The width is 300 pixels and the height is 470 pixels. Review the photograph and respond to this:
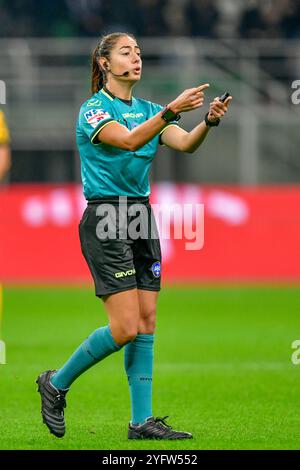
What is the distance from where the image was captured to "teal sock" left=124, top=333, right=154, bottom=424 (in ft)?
21.4

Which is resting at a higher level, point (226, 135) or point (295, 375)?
point (226, 135)

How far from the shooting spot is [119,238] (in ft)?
21.1

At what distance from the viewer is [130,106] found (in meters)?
6.62

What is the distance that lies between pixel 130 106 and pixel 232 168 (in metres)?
13.0

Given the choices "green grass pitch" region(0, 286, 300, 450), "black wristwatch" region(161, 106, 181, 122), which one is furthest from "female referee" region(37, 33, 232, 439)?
"green grass pitch" region(0, 286, 300, 450)

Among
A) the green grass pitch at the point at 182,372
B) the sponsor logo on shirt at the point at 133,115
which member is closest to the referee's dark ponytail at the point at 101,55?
the sponsor logo on shirt at the point at 133,115

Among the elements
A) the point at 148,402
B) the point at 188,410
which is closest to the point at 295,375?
the point at 188,410

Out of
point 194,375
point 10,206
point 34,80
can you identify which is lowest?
point 194,375

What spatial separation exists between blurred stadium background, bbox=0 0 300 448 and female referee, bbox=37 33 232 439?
32 centimetres

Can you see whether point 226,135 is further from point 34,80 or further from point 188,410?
point 188,410

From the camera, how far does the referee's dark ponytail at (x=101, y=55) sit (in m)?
6.55

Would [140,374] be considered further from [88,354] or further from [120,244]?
[120,244]

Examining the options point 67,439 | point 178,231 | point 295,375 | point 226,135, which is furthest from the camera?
point 226,135

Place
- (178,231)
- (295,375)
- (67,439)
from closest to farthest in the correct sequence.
Answer: (67,439) < (295,375) < (178,231)
